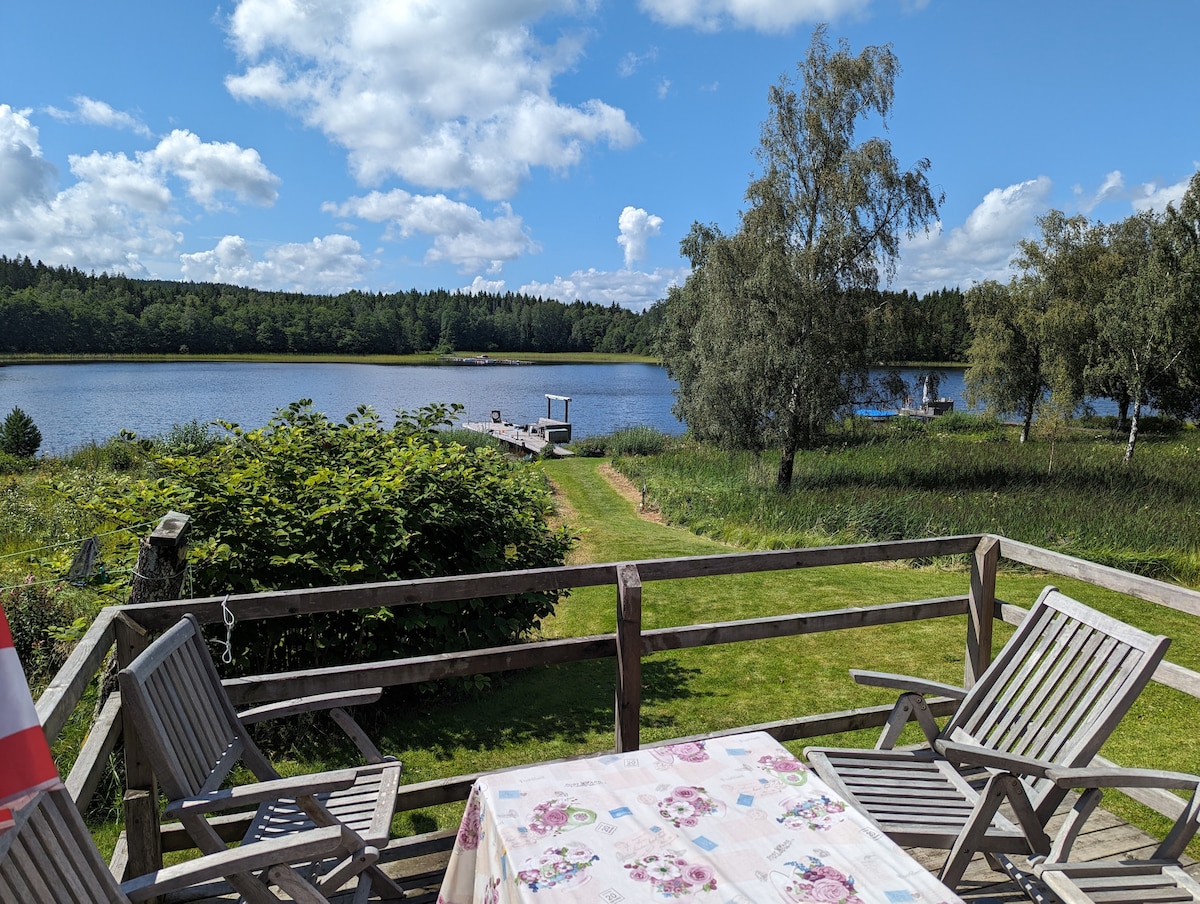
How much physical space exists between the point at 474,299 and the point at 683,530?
12088 cm

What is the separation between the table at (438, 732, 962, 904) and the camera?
163 centimetres

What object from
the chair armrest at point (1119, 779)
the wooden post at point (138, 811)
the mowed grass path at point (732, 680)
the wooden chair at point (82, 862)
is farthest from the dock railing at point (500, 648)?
the mowed grass path at point (732, 680)

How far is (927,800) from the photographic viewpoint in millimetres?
2611

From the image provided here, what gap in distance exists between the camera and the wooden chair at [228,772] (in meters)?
2.07

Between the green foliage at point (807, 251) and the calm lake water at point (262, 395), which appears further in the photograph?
the calm lake water at point (262, 395)

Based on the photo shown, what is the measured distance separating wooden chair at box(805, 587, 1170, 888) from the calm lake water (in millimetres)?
22612

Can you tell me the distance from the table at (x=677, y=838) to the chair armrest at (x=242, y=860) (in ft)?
1.08

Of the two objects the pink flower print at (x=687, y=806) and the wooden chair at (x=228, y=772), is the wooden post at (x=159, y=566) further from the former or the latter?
the pink flower print at (x=687, y=806)

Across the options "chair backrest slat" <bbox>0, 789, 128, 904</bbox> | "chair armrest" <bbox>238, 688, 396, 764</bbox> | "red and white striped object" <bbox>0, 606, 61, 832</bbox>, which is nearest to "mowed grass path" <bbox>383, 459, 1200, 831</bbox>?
"chair armrest" <bbox>238, 688, 396, 764</bbox>

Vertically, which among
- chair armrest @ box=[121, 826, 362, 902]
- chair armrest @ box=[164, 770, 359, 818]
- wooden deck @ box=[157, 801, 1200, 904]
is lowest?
wooden deck @ box=[157, 801, 1200, 904]

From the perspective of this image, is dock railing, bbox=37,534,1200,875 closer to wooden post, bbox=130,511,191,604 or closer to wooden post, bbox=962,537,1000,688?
wooden post, bbox=962,537,1000,688

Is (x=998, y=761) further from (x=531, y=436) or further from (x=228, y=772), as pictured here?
(x=531, y=436)

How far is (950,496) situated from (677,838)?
13425mm

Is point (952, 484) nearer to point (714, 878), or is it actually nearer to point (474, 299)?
point (714, 878)
